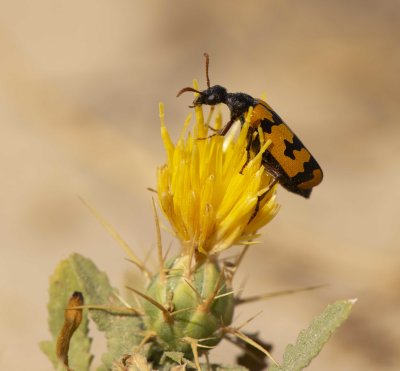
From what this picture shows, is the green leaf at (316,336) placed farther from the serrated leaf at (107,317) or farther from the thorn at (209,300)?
the serrated leaf at (107,317)

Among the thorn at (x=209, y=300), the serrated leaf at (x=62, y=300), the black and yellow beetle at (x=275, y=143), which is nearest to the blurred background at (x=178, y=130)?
the serrated leaf at (x=62, y=300)

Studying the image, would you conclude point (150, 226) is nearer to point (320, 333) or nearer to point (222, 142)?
point (222, 142)

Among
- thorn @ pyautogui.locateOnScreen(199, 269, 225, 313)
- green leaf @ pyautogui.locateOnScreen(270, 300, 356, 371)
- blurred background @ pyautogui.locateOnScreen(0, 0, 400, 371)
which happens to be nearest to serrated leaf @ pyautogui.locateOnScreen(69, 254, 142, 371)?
thorn @ pyautogui.locateOnScreen(199, 269, 225, 313)

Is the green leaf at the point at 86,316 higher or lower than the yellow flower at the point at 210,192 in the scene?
→ lower

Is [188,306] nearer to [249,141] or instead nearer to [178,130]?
[249,141]

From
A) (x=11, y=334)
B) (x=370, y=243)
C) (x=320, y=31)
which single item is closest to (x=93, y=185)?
(x=11, y=334)
